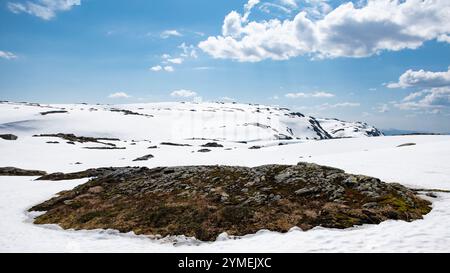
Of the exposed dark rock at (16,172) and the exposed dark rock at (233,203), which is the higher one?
the exposed dark rock at (233,203)

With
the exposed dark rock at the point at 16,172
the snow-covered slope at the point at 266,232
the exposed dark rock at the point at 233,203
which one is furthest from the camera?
the exposed dark rock at the point at 16,172

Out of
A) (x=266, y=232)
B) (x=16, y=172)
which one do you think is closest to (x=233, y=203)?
(x=266, y=232)

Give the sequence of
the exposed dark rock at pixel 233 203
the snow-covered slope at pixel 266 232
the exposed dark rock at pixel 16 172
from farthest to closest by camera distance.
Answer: the exposed dark rock at pixel 16 172 < the exposed dark rock at pixel 233 203 < the snow-covered slope at pixel 266 232

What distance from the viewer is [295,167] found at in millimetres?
26125

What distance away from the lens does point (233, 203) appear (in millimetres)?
20406

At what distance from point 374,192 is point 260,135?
154771 mm

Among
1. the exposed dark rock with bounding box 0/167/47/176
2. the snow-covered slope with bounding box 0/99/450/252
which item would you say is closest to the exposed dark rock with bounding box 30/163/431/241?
the snow-covered slope with bounding box 0/99/450/252

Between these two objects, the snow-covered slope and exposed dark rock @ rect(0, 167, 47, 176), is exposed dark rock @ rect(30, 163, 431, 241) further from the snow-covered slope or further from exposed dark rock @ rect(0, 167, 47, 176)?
exposed dark rock @ rect(0, 167, 47, 176)

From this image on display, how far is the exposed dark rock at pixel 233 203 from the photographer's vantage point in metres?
17.2

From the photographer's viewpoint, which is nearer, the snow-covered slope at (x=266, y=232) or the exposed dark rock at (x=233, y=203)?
the snow-covered slope at (x=266, y=232)

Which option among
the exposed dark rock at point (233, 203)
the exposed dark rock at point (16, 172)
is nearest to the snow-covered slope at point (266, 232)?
the exposed dark rock at point (233, 203)

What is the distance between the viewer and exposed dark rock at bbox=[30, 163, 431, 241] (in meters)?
17.2

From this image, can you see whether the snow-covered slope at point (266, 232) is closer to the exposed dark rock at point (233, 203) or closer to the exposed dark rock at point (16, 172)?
the exposed dark rock at point (233, 203)
